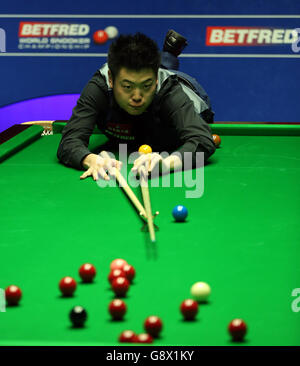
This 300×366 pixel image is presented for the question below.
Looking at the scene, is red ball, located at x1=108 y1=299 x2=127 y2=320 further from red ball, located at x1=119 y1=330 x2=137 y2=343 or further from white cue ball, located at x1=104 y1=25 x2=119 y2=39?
white cue ball, located at x1=104 y1=25 x2=119 y2=39

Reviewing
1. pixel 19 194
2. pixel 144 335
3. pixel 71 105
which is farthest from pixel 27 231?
pixel 71 105

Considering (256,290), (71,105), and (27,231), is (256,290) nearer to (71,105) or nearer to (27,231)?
(27,231)

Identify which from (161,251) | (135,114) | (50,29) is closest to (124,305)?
(161,251)

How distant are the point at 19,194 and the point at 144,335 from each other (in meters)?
1.43

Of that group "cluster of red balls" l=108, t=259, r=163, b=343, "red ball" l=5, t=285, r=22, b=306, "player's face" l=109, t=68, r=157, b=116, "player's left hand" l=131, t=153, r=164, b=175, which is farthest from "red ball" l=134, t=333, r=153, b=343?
"player's face" l=109, t=68, r=157, b=116

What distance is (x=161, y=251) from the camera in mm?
1799

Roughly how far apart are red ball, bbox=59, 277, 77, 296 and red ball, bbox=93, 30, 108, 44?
4652 mm

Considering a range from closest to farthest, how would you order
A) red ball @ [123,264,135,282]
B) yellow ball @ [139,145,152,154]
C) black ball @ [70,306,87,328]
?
1. black ball @ [70,306,87,328]
2. red ball @ [123,264,135,282]
3. yellow ball @ [139,145,152,154]

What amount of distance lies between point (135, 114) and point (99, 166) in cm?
54

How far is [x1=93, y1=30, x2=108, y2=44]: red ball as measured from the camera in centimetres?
582

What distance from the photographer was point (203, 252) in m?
1.78

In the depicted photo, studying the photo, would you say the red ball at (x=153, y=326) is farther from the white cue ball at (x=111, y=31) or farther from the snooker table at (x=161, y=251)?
the white cue ball at (x=111, y=31)

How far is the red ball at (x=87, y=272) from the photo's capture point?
1563mm

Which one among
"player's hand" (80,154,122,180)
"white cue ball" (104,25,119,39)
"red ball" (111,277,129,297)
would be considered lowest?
"player's hand" (80,154,122,180)
